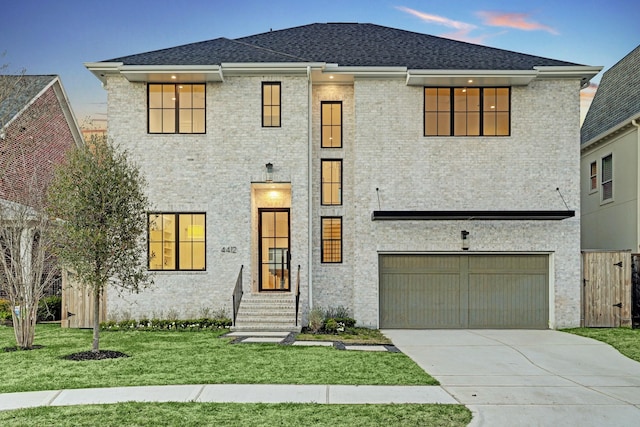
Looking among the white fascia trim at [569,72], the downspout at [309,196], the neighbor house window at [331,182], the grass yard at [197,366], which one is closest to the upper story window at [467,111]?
the white fascia trim at [569,72]

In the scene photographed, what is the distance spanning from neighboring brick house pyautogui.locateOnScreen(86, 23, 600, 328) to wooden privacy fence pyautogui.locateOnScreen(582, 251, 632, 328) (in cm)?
37

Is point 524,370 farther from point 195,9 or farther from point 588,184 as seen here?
point 195,9

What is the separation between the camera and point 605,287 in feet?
50.3

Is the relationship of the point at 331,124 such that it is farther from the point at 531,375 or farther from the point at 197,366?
the point at 531,375

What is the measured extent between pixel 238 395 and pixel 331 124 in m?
Answer: 10.2

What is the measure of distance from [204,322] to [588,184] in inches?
572

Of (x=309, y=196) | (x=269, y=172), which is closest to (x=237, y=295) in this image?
(x=309, y=196)

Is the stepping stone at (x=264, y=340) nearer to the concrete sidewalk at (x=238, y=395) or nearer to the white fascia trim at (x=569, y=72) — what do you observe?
the concrete sidewalk at (x=238, y=395)

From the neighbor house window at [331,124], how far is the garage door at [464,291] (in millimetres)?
3693

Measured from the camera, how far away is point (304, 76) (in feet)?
50.8

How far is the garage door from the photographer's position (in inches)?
605

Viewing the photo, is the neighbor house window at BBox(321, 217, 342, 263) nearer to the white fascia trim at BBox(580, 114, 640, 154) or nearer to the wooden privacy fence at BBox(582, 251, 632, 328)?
the wooden privacy fence at BBox(582, 251, 632, 328)

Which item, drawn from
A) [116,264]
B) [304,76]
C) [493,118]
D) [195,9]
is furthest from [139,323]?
[195,9]

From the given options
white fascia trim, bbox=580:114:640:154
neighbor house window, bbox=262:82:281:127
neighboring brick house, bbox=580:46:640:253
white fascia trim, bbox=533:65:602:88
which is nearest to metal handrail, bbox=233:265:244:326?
neighbor house window, bbox=262:82:281:127
